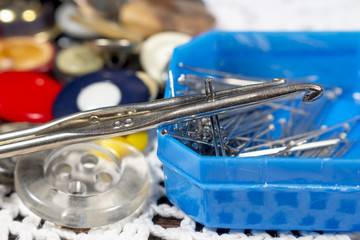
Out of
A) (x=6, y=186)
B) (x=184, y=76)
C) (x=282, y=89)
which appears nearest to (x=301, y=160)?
(x=282, y=89)

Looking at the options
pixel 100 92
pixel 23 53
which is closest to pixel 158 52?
pixel 100 92

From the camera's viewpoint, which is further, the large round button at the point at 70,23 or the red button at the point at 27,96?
the large round button at the point at 70,23

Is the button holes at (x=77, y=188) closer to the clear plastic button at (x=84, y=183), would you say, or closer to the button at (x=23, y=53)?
the clear plastic button at (x=84, y=183)

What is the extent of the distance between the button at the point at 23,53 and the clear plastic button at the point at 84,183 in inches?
9.2

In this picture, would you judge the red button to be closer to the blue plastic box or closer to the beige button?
the beige button

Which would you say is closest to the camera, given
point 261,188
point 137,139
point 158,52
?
point 261,188

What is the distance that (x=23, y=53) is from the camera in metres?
0.73

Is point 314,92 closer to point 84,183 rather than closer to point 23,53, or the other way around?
point 84,183

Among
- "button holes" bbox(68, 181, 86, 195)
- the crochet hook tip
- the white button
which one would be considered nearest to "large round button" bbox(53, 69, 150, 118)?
the white button

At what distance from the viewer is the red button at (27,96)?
598mm

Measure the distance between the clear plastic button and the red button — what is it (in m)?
0.10

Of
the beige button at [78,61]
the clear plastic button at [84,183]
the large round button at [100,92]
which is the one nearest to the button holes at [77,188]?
the clear plastic button at [84,183]

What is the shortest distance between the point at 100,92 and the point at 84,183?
0.14 m

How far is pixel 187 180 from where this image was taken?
44 cm
